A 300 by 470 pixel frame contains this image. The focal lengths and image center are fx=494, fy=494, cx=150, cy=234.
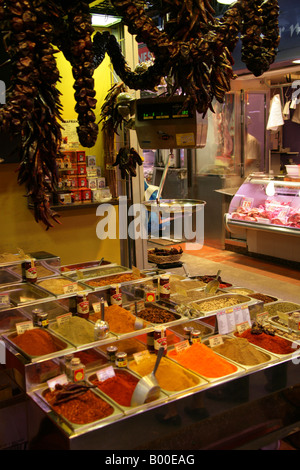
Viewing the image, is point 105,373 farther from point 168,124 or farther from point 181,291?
point 168,124

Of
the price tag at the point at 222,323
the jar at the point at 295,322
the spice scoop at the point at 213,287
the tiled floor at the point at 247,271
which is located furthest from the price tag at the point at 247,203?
the price tag at the point at 222,323

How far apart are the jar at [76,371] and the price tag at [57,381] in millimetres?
37

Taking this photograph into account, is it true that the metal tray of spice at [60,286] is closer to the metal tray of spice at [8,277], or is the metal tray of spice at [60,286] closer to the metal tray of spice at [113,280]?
the metal tray of spice at [113,280]

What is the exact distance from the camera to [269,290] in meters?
6.63

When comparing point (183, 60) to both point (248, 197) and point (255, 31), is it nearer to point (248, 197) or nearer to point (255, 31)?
point (255, 31)

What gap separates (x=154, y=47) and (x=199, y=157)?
810cm

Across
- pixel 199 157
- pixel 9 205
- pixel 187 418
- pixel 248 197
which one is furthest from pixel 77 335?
pixel 199 157

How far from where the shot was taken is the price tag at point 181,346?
9.12 ft

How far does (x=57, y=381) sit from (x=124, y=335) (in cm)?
51

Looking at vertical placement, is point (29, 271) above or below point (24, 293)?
above

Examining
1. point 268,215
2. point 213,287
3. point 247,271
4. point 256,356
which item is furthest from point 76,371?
point 268,215

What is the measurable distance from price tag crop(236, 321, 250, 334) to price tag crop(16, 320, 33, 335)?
1.27 metres

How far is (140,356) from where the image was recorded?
2643 mm

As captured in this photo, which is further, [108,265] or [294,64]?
[294,64]
